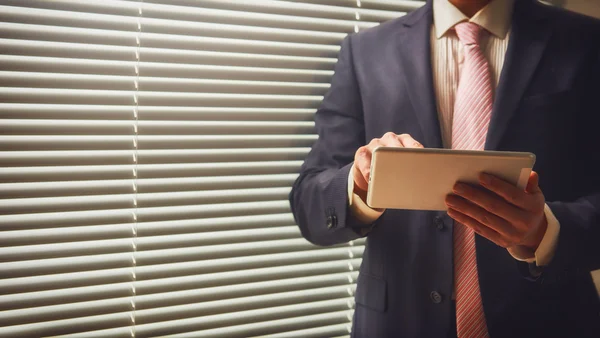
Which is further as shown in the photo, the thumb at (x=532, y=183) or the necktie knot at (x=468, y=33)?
the necktie knot at (x=468, y=33)

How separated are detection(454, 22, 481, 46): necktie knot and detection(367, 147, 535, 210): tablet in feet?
1.41

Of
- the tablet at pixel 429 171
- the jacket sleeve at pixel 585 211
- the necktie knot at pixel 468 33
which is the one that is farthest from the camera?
the necktie knot at pixel 468 33

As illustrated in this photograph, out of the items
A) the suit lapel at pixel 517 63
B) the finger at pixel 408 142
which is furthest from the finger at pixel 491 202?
the suit lapel at pixel 517 63

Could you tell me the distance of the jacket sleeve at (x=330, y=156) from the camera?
3.35 feet

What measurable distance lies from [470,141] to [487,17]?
1.05 ft

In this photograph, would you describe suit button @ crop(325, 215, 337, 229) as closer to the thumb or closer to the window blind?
the window blind

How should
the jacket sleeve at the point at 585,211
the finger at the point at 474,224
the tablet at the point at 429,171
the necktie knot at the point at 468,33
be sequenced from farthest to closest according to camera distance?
the necktie knot at the point at 468,33 → the jacket sleeve at the point at 585,211 → the finger at the point at 474,224 → the tablet at the point at 429,171

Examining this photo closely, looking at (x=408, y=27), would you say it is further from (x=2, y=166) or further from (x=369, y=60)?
(x=2, y=166)

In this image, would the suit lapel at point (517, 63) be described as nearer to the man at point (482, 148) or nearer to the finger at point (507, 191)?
the man at point (482, 148)

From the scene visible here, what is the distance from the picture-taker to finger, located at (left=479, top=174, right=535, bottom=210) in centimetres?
72

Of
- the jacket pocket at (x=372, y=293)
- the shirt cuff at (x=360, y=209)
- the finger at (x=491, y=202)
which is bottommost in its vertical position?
the jacket pocket at (x=372, y=293)

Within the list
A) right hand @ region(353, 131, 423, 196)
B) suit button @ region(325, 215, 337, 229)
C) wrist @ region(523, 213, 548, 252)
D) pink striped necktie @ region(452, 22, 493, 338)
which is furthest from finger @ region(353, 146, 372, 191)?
wrist @ region(523, 213, 548, 252)

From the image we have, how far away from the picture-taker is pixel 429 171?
71cm

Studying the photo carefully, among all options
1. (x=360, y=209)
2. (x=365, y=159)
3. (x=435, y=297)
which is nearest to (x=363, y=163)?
(x=365, y=159)
